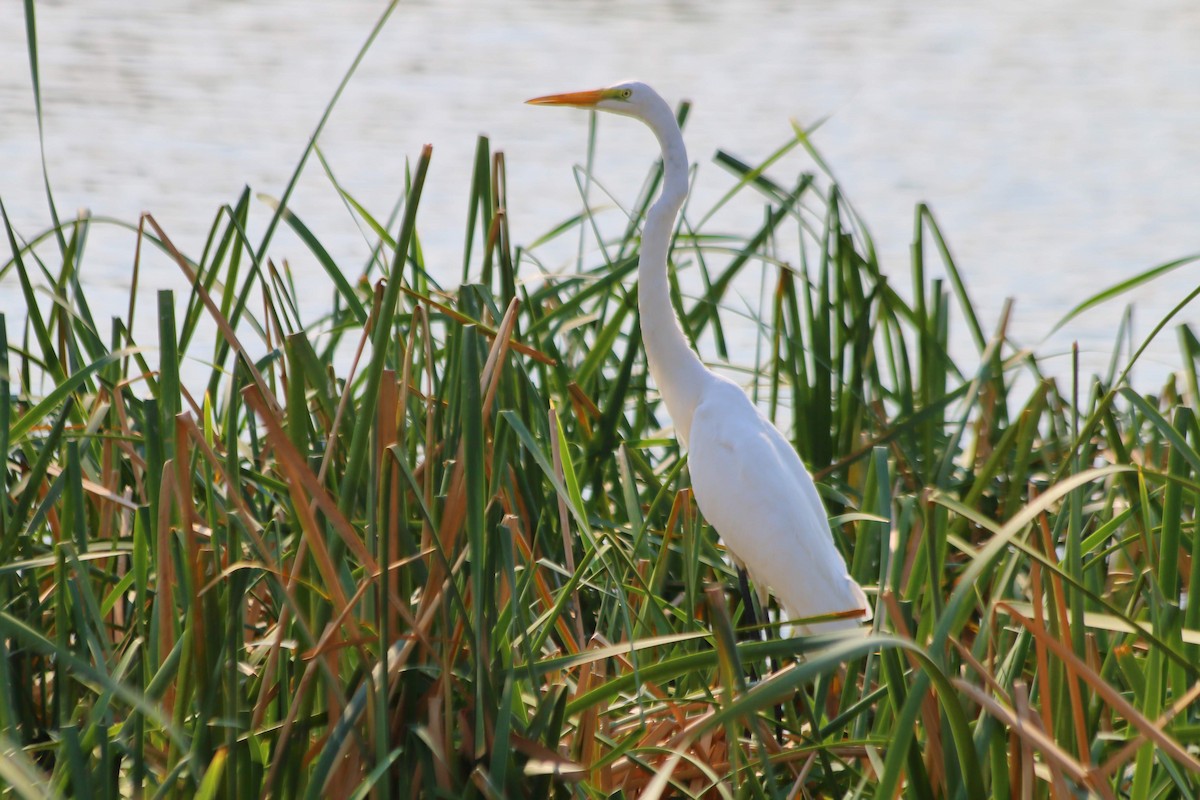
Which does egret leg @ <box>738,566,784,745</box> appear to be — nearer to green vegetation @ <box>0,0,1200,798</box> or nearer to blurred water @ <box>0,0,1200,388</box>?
green vegetation @ <box>0,0,1200,798</box>

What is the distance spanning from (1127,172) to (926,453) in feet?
13.4

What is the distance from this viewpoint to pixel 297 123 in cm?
587

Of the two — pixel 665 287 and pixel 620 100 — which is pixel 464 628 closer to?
pixel 665 287

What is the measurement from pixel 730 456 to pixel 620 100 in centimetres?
58

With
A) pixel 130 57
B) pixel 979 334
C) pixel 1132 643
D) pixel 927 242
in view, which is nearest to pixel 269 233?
pixel 1132 643

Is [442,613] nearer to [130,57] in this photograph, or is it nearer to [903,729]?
[903,729]

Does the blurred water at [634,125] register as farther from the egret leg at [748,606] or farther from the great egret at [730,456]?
the egret leg at [748,606]

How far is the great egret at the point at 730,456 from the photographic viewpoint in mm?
1998

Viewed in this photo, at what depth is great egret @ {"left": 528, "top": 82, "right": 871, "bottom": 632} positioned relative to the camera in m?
2.00

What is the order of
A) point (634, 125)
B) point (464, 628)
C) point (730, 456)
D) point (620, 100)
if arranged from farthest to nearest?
point (634, 125), point (620, 100), point (730, 456), point (464, 628)

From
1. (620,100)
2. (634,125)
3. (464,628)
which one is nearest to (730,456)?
(620,100)

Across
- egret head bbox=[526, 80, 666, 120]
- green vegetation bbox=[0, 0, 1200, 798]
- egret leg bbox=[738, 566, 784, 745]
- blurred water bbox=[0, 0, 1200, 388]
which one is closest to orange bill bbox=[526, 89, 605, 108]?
egret head bbox=[526, 80, 666, 120]

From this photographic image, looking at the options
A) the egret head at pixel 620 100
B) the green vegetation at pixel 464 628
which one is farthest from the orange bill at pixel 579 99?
the green vegetation at pixel 464 628

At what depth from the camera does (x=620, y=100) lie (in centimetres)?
223
